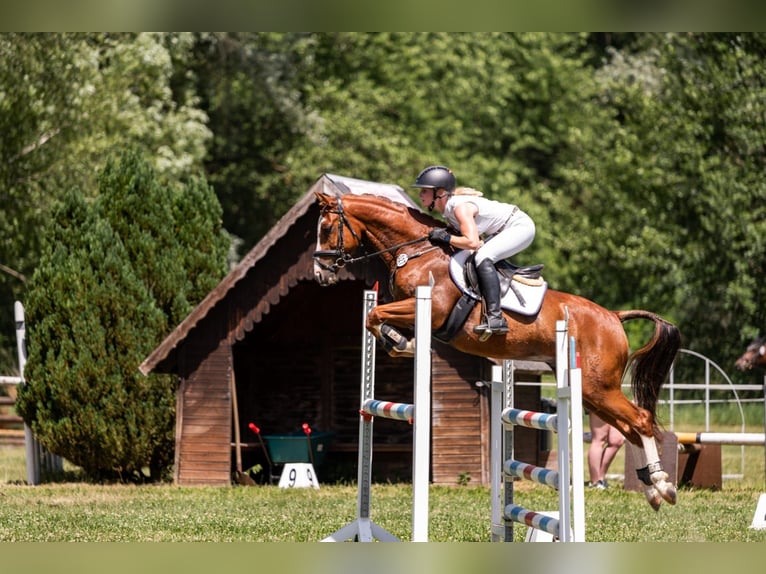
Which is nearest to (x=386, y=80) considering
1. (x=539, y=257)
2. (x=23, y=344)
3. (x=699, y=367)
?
(x=539, y=257)

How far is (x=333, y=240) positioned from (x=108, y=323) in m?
6.75

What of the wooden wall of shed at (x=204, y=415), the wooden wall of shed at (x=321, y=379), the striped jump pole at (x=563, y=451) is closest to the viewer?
the striped jump pole at (x=563, y=451)

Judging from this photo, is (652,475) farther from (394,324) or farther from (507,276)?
(394,324)

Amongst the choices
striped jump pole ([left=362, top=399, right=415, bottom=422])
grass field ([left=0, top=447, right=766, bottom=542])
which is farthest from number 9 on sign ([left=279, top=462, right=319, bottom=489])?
striped jump pole ([left=362, top=399, right=415, bottom=422])

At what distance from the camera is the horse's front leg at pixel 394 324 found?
761 centimetres

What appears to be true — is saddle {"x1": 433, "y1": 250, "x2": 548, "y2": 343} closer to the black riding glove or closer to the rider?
the rider

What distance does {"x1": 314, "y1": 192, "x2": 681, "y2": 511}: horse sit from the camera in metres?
7.75

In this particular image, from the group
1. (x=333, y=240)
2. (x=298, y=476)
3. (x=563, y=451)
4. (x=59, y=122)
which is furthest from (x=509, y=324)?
(x=59, y=122)

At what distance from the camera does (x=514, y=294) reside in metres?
7.78

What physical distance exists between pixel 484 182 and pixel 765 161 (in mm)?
10993

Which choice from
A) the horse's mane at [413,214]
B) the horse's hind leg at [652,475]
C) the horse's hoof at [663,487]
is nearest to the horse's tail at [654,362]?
the horse's hind leg at [652,475]

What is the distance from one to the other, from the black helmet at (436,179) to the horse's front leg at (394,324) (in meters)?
0.81

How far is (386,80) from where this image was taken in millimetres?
36656

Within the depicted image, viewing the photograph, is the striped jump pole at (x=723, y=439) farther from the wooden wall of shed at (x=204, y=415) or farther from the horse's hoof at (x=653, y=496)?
the wooden wall of shed at (x=204, y=415)
